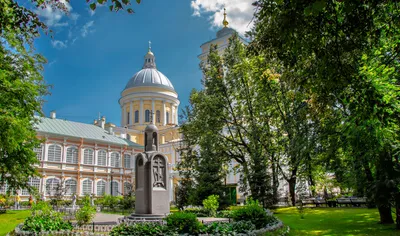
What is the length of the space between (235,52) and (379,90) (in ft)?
60.5

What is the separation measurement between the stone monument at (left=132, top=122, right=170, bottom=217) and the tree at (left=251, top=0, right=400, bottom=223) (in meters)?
7.14

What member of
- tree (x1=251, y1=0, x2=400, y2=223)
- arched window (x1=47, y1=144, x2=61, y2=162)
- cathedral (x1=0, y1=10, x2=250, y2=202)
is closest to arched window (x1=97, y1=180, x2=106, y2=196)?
cathedral (x1=0, y1=10, x2=250, y2=202)

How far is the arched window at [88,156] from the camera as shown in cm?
4238

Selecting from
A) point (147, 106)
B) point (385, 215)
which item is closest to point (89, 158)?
point (147, 106)

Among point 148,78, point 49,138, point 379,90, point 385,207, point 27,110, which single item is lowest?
point 385,207

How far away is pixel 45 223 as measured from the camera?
10898 mm

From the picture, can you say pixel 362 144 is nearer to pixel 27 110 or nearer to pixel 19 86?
pixel 19 86

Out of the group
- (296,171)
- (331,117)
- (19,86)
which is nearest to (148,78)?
(296,171)

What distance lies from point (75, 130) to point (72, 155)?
3.65 metres

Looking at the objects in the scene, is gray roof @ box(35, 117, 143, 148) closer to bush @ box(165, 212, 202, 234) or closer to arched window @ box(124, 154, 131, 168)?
arched window @ box(124, 154, 131, 168)

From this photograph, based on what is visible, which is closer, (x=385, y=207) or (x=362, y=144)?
(x=362, y=144)

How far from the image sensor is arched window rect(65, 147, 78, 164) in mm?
40906

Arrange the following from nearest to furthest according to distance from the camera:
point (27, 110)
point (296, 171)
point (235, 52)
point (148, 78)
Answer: point (27, 110), point (296, 171), point (235, 52), point (148, 78)

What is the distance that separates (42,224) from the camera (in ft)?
35.2
